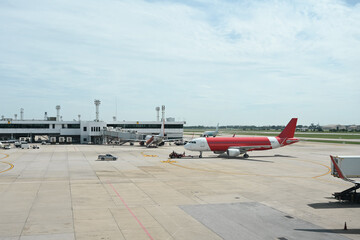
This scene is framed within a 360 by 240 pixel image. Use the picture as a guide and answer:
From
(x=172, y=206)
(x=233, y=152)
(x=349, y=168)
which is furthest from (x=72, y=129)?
(x=349, y=168)

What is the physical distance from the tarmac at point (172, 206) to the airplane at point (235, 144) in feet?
67.3

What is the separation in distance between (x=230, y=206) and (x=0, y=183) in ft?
89.7

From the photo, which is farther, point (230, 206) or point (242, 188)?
point (242, 188)

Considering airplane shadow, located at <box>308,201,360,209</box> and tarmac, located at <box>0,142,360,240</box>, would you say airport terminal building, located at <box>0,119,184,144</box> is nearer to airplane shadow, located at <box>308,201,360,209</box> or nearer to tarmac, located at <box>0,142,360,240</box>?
tarmac, located at <box>0,142,360,240</box>

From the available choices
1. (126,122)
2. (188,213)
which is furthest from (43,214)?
(126,122)

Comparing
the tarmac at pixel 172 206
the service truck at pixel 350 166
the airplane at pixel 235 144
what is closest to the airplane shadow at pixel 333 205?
the tarmac at pixel 172 206

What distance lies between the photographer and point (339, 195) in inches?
1153

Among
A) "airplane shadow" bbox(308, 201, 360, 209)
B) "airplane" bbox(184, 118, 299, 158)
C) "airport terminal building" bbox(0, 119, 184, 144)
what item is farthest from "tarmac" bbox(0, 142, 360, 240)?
"airport terminal building" bbox(0, 119, 184, 144)

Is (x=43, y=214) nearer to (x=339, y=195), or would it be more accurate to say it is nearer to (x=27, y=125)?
(x=339, y=195)

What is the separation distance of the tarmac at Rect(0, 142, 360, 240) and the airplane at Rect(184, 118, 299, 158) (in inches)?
808

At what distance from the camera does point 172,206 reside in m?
27.6

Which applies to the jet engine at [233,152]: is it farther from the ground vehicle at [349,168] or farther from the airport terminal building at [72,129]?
the airport terminal building at [72,129]

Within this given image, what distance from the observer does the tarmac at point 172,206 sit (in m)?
21.1

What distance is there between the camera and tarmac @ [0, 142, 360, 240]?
2108 cm
